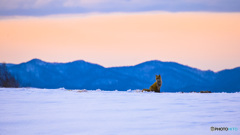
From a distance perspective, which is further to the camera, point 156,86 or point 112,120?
point 156,86

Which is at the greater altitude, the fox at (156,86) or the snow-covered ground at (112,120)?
the fox at (156,86)

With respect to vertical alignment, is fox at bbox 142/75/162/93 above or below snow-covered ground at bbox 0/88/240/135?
above

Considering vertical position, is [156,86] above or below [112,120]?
above

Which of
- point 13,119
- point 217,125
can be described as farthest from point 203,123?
point 13,119

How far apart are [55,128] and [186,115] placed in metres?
4.44

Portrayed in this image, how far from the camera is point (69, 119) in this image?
10.7m

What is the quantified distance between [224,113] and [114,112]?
364 cm

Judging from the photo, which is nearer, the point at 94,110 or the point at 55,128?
the point at 55,128

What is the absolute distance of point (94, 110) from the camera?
1295 cm

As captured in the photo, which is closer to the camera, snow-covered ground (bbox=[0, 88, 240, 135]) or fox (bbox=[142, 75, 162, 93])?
snow-covered ground (bbox=[0, 88, 240, 135])

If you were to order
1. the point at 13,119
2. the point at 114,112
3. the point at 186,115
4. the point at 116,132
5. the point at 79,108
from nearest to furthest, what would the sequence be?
1. the point at 116,132
2. the point at 13,119
3. the point at 186,115
4. the point at 114,112
5. the point at 79,108

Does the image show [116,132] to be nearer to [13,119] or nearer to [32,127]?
[32,127]

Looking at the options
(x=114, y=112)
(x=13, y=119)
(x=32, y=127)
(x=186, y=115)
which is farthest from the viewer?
(x=114, y=112)

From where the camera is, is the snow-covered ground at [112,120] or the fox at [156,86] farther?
the fox at [156,86]
